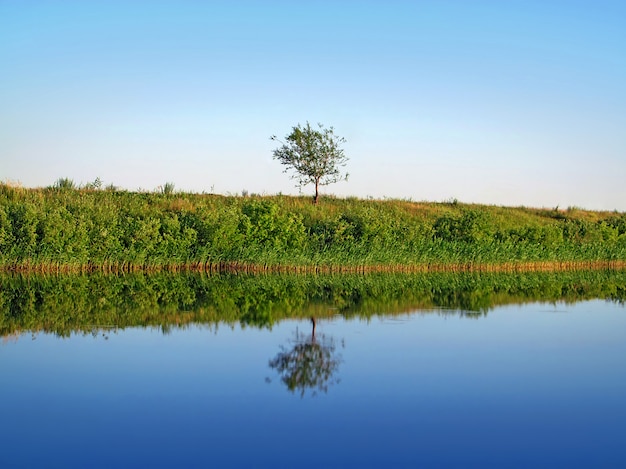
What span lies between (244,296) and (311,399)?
1277 cm

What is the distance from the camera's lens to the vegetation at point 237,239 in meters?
30.7

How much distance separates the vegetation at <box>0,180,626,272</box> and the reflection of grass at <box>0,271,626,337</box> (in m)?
2.54

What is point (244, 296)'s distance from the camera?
2242 centimetres

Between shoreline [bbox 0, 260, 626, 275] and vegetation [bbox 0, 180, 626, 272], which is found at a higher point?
vegetation [bbox 0, 180, 626, 272]

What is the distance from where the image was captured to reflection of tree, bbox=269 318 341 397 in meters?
10.8

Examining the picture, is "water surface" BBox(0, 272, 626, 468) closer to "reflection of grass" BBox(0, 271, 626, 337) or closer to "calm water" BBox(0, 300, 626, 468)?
"calm water" BBox(0, 300, 626, 468)

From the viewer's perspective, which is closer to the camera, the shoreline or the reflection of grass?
the reflection of grass

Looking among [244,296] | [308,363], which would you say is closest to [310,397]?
[308,363]

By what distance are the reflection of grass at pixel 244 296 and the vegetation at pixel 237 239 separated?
2.54 meters

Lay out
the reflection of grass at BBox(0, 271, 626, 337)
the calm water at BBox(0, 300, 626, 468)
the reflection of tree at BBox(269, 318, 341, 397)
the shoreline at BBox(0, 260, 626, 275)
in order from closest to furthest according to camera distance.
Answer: the calm water at BBox(0, 300, 626, 468) < the reflection of tree at BBox(269, 318, 341, 397) < the reflection of grass at BBox(0, 271, 626, 337) < the shoreline at BBox(0, 260, 626, 275)

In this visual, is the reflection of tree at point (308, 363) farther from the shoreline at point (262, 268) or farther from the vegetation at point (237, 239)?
the vegetation at point (237, 239)

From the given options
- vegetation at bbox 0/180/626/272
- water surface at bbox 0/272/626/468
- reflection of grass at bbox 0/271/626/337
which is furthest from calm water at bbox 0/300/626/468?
vegetation at bbox 0/180/626/272

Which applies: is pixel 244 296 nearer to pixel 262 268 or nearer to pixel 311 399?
pixel 262 268

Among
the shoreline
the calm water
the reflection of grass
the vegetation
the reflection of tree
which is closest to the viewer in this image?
the calm water
